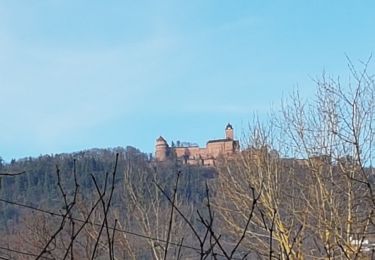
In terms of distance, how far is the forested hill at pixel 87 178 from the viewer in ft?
37.4

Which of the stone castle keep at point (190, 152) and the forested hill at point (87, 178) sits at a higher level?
the stone castle keep at point (190, 152)

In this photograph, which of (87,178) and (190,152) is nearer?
(87,178)

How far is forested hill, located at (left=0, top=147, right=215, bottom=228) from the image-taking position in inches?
448

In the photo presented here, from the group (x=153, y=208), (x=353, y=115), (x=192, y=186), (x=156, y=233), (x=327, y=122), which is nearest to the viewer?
(x=353, y=115)

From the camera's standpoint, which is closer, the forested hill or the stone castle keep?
the forested hill

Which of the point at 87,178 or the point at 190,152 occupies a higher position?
the point at 190,152

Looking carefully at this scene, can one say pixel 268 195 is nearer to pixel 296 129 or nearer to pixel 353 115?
pixel 296 129

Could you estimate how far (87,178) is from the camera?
6.24 metres

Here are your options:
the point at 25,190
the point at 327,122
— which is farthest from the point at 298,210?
the point at 25,190

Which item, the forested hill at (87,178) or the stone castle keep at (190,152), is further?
the stone castle keep at (190,152)

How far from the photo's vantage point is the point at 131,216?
2161 centimetres

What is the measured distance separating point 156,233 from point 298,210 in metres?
5.81

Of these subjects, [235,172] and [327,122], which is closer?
[327,122]

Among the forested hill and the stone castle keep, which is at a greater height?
the stone castle keep
